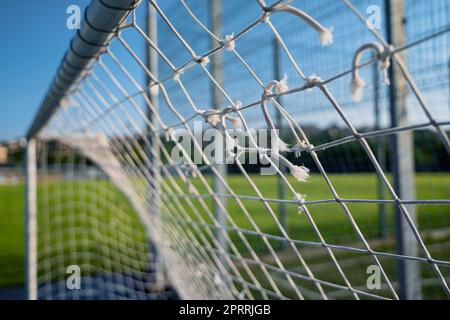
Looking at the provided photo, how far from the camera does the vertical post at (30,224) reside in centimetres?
157

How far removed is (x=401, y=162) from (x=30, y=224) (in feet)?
4.75

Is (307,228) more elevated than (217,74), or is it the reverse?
(217,74)

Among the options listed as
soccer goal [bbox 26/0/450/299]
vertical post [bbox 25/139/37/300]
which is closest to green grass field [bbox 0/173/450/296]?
soccer goal [bbox 26/0/450/299]

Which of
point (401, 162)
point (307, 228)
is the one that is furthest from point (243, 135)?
point (307, 228)

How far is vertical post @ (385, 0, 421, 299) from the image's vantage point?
1023mm

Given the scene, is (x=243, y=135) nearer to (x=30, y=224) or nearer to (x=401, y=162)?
(x=401, y=162)

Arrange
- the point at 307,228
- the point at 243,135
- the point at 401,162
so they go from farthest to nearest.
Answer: the point at 307,228, the point at 401,162, the point at 243,135

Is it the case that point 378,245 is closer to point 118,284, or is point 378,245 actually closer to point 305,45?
point 305,45

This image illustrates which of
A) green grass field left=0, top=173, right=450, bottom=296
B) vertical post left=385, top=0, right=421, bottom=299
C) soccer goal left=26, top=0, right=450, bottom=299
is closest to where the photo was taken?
soccer goal left=26, top=0, right=450, bottom=299

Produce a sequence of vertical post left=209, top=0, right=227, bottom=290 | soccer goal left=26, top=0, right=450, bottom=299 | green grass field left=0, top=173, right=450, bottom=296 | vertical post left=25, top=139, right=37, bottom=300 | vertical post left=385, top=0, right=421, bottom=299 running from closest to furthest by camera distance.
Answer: soccer goal left=26, top=0, right=450, bottom=299, vertical post left=385, top=0, right=421, bottom=299, vertical post left=25, top=139, right=37, bottom=300, vertical post left=209, top=0, right=227, bottom=290, green grass field left=0, top=173, right=450, bottom=296

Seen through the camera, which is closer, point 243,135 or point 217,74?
point 243,135

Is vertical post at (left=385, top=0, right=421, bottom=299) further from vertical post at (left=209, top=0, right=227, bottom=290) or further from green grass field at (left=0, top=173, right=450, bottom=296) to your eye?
vertical post at (left=209, top=0, right=227, bottom=290)

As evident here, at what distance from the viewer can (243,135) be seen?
0.67 m

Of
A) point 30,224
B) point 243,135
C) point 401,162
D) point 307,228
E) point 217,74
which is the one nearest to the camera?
point 243,135
